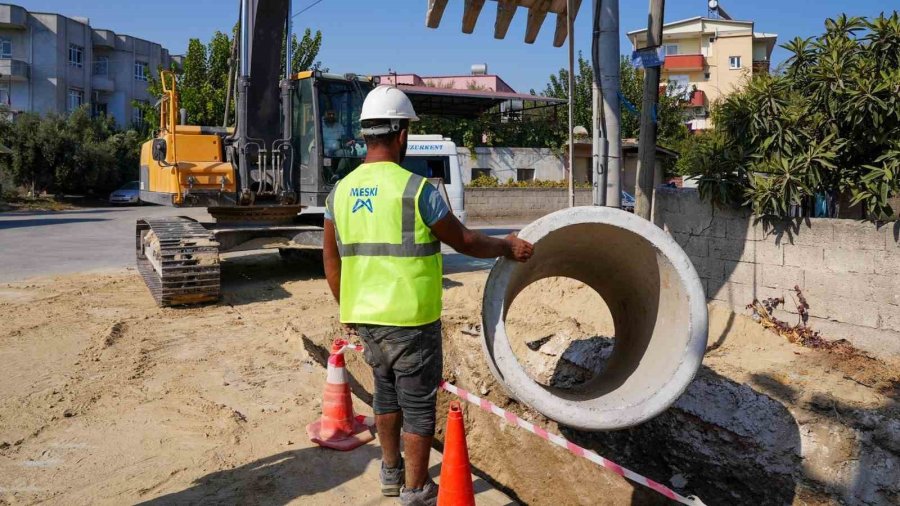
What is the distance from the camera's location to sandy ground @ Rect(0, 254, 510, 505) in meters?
3.41

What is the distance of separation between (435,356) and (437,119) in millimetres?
24119

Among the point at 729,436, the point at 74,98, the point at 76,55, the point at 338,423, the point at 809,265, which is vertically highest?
the point at 76,55

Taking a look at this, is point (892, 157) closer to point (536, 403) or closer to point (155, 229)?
point (536, 403)

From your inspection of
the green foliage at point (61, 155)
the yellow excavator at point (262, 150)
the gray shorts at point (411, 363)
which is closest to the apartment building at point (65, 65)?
the green foliage at point (61, 155)

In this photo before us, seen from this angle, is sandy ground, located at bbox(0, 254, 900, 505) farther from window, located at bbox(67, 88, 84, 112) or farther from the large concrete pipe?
window, located at bbox(67, 88, 84, 112)

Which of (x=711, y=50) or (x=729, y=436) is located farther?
(x=711, y=50)

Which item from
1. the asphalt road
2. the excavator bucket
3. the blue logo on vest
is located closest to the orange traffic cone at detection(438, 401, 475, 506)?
the blue logo on vest

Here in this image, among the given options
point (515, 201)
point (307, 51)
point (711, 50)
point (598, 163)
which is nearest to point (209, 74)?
point (307, 51)

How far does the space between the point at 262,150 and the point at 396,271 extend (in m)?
6.71

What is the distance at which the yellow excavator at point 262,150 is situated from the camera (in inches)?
348

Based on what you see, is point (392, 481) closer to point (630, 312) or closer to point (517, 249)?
point (517, 249)

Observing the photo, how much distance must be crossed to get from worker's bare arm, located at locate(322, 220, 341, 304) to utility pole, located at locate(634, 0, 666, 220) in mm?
4280

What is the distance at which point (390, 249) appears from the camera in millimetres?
3020

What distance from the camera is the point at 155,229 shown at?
857cm
